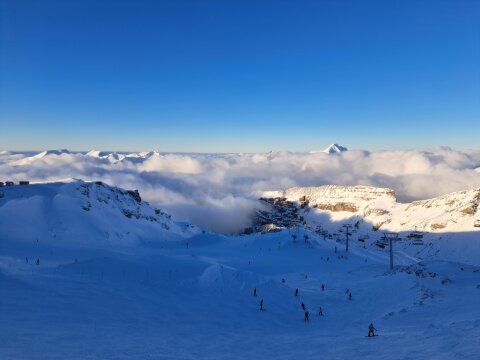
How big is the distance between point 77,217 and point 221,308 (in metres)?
54.9

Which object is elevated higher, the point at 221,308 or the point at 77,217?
the point at 77,217

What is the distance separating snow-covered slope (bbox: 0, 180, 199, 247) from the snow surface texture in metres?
4.48

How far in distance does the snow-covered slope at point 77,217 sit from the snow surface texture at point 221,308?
177 inches

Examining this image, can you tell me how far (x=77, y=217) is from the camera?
77312 millimetres

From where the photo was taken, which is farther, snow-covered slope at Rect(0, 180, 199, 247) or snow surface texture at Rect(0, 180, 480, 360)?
snow-covered slope at Rect(0, 180, 199, 247)

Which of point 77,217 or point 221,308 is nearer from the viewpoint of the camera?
point 221,308

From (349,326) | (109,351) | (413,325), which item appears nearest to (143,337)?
(109,351)

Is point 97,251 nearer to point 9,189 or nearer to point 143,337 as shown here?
point 143,337

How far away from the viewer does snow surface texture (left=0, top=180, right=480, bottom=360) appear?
794 inches

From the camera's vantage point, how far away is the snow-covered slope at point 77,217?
66.6 meters

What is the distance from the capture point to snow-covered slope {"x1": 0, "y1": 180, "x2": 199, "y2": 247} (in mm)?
66562

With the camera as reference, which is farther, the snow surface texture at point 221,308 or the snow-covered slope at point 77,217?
the snow-covered slope at point 77,217

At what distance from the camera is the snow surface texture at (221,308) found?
20172mm

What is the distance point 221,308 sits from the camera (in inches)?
1258
